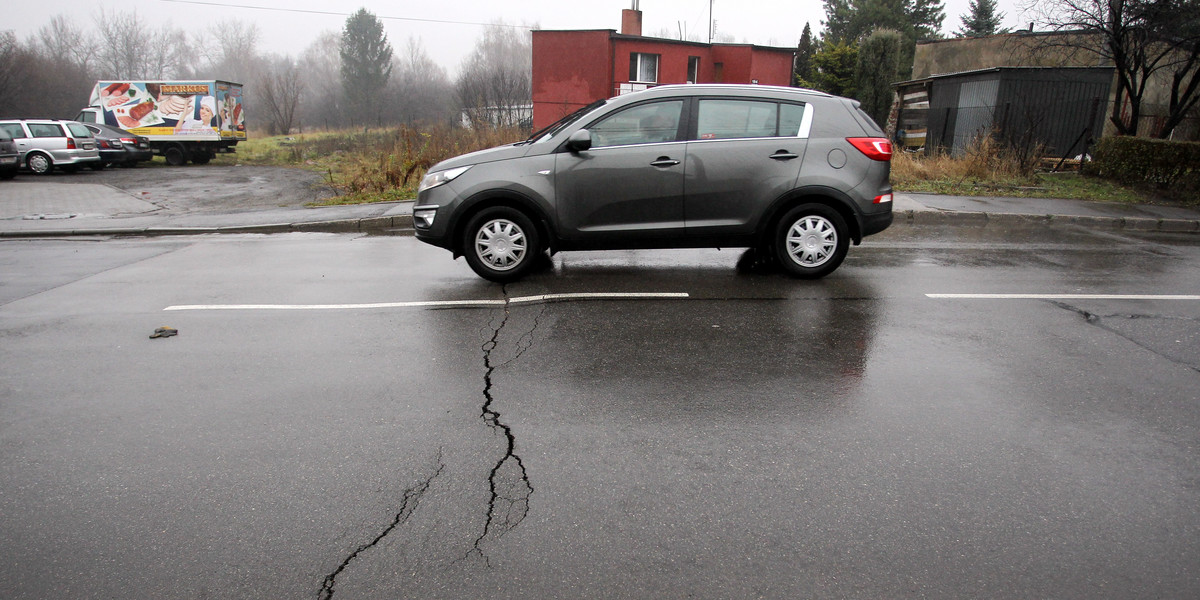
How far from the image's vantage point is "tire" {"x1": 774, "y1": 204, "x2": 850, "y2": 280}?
683 centimetres

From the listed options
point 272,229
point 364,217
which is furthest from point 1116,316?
point 272,229

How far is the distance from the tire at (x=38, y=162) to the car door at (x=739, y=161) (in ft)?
80.4

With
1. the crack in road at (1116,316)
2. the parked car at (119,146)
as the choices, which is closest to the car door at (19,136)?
the parked car at (119,146)

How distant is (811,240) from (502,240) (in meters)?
3.07

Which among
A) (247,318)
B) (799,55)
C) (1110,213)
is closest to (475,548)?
(247,318)

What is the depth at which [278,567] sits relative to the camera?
2648mm

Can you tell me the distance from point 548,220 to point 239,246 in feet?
18.4

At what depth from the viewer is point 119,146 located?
24547mm

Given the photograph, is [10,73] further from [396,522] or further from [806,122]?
[396,522]

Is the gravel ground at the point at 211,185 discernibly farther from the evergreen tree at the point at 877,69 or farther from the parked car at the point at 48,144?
the evergreen tree at the point at 877,69

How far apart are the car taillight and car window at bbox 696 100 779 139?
81 centimetres

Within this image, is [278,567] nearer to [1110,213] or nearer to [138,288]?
[138,288]

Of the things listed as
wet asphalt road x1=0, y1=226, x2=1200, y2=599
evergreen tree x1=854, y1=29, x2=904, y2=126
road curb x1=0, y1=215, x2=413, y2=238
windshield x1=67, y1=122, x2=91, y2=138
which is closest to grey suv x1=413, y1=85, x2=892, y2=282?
wet asphalt road x1=0, y1=226, x2=1200, y2=599

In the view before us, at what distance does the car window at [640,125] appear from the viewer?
22.1ft
